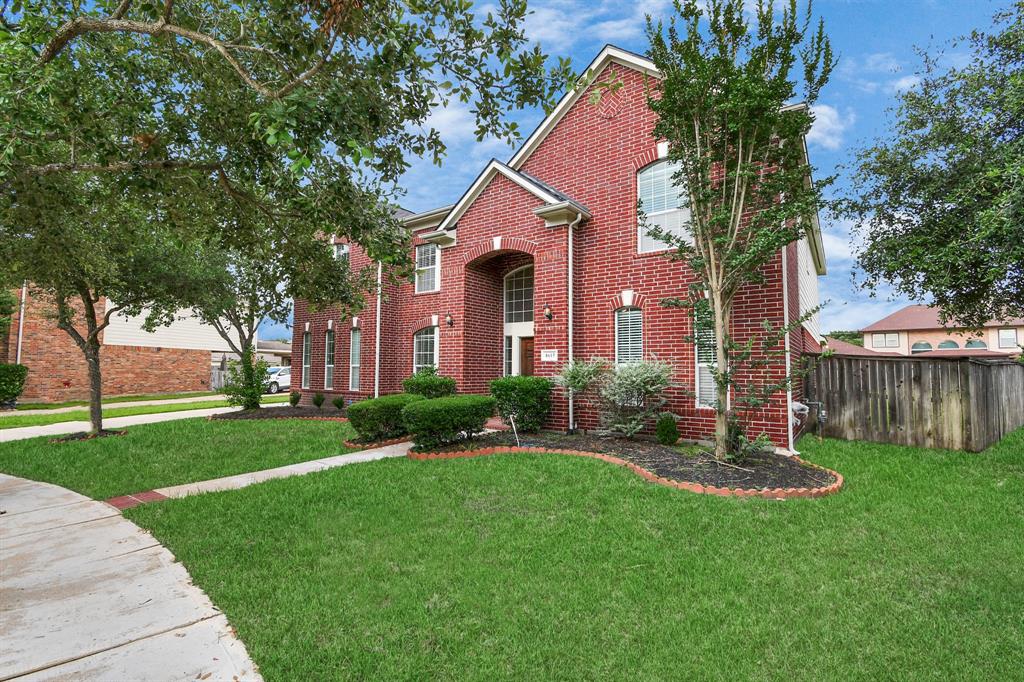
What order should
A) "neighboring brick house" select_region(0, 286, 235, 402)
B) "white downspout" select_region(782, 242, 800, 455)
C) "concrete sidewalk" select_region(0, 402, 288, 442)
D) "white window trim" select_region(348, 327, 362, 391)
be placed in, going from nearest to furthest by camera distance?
"white downspout" select_region(782, 242, 800, 455), "concrete sidewalk" select_region(0, 402, 288, 442), "white window trim" select_region(348, 327, 362, 391), "neighboring brick house" select_region(0, 286, 235, 402)

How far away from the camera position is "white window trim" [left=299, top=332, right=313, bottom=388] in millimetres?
18812

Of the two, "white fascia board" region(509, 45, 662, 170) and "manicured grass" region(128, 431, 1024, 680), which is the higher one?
"white fascia board" region(509, 45, 662, 170)

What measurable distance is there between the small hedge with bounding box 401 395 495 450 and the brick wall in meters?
20.1

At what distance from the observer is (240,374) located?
16.9 metres

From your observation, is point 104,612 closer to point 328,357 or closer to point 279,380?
point 328,357

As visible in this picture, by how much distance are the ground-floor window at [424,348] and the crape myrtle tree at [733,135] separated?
9046 millimetres

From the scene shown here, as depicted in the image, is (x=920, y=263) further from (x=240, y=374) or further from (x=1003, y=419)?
(x=240, y=374)

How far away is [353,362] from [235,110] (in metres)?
11.9

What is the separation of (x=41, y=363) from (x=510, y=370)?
23516 mm

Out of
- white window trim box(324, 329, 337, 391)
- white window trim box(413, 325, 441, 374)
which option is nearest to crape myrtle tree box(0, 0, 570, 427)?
white window trim box(413, 325, 441, 374)

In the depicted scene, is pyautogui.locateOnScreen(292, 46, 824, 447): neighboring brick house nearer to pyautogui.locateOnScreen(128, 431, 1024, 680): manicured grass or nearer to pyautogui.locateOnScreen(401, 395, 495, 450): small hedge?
pyautogui.locateOnScreen(401, 395, 495, 450): small hedge

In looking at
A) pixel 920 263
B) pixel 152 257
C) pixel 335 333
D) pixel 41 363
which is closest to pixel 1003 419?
pixel 920 263

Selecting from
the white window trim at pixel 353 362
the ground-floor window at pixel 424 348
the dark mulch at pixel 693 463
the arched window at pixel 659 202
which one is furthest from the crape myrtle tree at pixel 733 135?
the white window trim at pixel 353 362

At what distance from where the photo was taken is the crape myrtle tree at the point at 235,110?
14.4 ft
